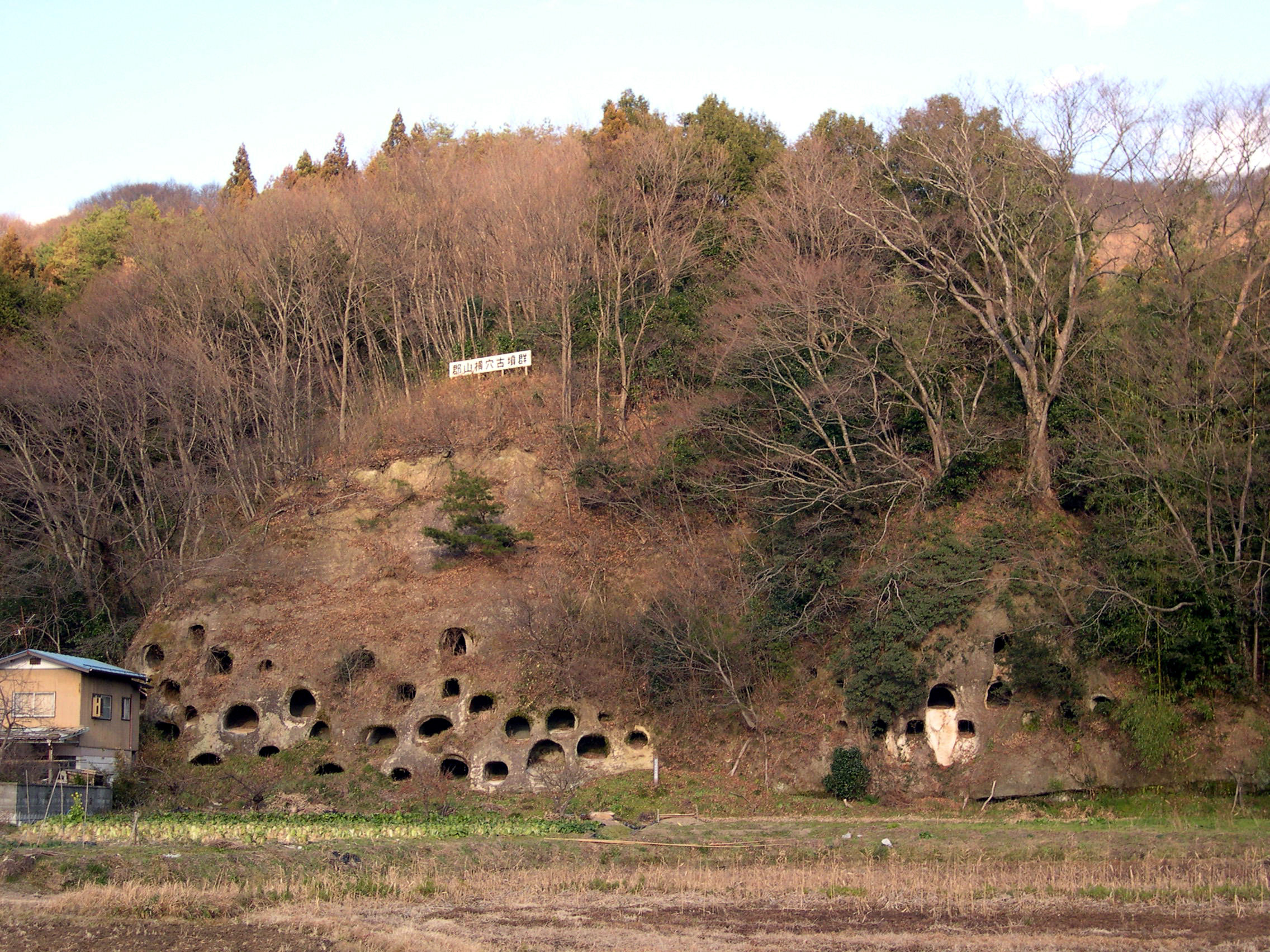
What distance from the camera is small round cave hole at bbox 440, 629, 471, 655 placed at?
3142cm

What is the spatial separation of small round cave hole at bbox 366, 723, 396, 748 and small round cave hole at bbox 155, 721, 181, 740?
18.1 feet

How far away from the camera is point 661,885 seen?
17922 millimetres

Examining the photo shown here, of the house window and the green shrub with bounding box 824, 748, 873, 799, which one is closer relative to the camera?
the green shrub with bounding box 824, 748, 873, 799

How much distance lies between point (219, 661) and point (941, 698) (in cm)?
2014

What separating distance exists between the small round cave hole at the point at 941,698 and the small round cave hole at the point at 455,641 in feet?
40.6

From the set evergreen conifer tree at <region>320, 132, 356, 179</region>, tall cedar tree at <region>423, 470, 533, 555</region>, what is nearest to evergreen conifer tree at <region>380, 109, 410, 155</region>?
evergreen conifer tree at <region>320, 132, 356, 179</region>

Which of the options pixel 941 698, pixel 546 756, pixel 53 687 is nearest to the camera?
pixel 941 698

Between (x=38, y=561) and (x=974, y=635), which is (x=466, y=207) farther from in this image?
(x=974, y=635)

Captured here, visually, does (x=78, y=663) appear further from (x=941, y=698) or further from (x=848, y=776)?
(x=941, y=698)

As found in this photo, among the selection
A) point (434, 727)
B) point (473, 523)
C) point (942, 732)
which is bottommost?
point (942, 732)

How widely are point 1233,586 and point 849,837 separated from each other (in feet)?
32.0

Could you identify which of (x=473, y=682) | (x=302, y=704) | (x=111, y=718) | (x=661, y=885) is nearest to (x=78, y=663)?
(x=111, y=718)

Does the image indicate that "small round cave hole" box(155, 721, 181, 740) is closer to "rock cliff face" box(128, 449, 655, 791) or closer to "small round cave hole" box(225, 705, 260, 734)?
"rock cliff face" box(128, 449, 655, 791)

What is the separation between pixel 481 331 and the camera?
40.2m
